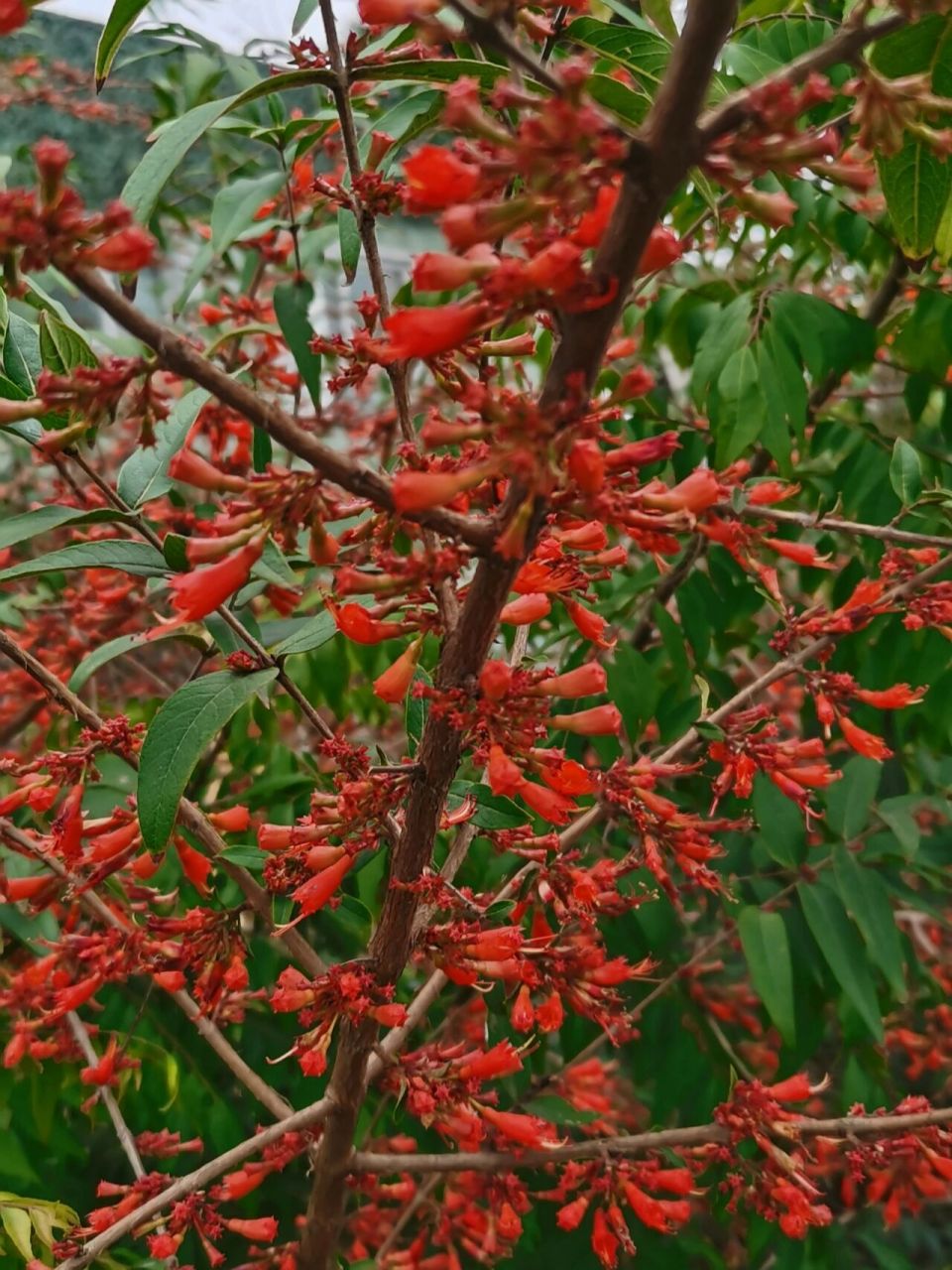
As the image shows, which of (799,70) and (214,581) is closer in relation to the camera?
(799,70)

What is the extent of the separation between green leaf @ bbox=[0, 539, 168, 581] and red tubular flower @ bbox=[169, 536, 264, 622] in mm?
222

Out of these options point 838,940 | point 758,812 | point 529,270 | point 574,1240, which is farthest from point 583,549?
point 574,1240

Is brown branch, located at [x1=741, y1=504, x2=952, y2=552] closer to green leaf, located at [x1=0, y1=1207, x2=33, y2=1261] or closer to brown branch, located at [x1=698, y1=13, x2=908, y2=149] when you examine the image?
brown branch, located at [x1=698, y1=13, x2=908, y2=149]

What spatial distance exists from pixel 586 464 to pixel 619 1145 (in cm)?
92

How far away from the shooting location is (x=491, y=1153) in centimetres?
124

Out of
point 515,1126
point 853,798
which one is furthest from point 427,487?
point 853,798

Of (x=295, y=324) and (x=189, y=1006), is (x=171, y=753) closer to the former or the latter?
(x=189, y=1006)

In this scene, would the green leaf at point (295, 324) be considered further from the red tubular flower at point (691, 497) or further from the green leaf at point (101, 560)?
the red tubular flower at point (691, 497)

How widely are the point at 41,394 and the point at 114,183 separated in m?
3.37

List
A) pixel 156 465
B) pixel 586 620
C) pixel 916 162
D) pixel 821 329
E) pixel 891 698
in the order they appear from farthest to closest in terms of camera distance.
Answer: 1. pixel 821 329
2. pixel 891 698
3. pixel 156 465
4. pixel 586 620
5. pixel 916 162

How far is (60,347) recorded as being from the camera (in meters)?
0.90

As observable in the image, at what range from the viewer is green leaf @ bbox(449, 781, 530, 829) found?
1.02 meters

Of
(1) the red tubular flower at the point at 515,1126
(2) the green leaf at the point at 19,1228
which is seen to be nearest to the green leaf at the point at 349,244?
(1) the red tubular flower at the point at 515,1126

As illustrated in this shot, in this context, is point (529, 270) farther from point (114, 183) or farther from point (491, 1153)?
point (114, 183)
